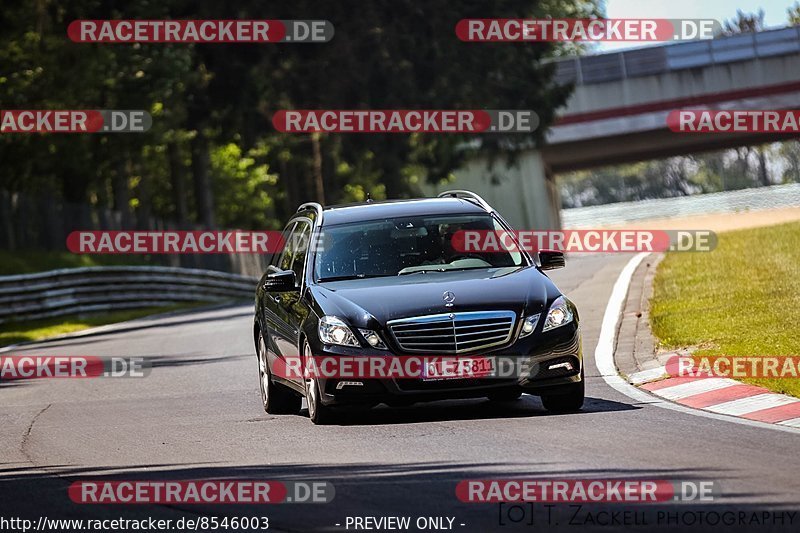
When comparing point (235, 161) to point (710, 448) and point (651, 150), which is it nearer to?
point (651, 150)

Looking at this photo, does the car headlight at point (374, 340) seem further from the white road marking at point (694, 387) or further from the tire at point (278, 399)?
the white road marking at point (694, 387)

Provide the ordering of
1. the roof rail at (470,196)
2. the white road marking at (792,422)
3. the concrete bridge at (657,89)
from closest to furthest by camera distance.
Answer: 1. the white road marking at (792,422)
2. the roof rail at (470,196)
3. the concrete bridge at (657,89)

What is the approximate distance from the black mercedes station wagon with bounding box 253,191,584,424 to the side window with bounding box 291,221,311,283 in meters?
0.06

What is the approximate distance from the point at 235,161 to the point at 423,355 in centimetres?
6301

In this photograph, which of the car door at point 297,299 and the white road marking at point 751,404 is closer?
the white road marking at point 751,404

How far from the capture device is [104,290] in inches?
1635

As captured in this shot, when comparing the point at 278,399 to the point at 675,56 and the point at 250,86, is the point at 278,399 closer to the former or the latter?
the point at 250,86

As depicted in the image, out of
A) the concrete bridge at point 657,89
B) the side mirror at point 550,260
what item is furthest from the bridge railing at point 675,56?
the side mirror at point 550,260

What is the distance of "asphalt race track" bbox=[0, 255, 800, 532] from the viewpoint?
842 centimetres

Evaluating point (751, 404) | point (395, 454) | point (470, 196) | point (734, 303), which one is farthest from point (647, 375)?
point (734, 303)

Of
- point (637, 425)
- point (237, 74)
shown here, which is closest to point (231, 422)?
point (637, 425)

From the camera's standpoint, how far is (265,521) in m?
8.46

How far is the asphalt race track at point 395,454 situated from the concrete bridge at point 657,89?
52976mm

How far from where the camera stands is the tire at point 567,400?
1255 cm
